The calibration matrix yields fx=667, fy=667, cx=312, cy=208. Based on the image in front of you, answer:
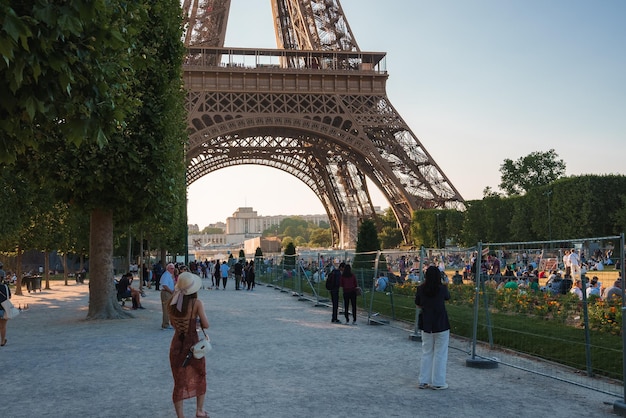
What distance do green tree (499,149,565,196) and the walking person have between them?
2888 inches

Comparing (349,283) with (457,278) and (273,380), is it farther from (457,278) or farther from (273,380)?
(273,380)

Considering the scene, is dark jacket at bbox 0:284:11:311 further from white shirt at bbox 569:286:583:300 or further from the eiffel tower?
the eiffel tower

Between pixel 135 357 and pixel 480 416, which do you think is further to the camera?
pixel 135 357

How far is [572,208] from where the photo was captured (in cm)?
4900

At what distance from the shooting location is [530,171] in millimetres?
79625

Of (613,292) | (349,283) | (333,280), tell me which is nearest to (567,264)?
(613,292)

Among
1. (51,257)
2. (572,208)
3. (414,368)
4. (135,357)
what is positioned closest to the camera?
(414,368)

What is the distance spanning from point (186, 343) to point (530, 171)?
7780 centimetres

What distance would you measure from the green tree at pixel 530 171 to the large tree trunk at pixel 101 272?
6687 cm

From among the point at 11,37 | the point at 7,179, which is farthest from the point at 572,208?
the point at 11,37

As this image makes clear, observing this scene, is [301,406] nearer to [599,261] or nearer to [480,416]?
[480,416]

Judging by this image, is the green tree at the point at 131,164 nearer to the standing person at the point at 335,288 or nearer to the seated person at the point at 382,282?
the standing person at the point at 335,288

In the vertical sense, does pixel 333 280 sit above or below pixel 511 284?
below

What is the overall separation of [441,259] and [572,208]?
3933 cm
